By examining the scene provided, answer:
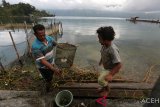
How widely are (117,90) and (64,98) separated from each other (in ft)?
4.16

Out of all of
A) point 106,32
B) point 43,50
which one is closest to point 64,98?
point 43,50

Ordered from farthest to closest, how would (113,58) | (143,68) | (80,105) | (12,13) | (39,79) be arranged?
(12,13) < (143,68) < (39,79) < (80,105) < (113,58)

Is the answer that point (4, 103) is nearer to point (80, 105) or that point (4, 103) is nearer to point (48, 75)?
point (48, 75)

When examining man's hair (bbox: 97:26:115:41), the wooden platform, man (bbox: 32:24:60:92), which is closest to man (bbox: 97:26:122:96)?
man's hair (bbox: 97:26:115:41)

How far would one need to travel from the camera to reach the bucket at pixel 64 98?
4764 mm

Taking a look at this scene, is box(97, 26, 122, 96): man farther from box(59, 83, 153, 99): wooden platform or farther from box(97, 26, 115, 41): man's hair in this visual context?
box(59, 83, 153, 99): wooden platform

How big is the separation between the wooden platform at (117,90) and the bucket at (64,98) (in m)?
0.22

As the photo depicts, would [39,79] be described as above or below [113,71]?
below

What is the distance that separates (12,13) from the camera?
86000mm

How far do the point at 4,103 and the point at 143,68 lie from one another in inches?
476

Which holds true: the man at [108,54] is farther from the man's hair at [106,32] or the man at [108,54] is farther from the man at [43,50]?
the man at [43,50]

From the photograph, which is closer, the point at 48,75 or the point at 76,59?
the point at 48,75

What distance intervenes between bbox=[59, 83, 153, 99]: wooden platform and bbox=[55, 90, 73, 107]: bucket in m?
0.22

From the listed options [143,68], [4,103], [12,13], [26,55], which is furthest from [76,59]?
[12,13]
